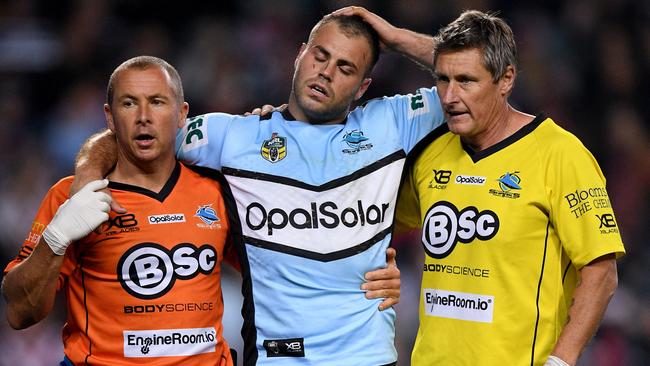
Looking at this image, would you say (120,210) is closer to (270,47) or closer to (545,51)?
(270,47)

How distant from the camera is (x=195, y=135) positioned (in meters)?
5.39

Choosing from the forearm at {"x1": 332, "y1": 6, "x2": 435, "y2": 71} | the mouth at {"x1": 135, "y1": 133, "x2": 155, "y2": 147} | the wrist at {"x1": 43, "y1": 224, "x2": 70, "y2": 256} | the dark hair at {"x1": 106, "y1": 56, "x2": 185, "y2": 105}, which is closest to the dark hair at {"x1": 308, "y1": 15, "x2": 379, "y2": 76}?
the forearm at {"x1": 332, "y1": 6, "x2": 435, "y2": 71}

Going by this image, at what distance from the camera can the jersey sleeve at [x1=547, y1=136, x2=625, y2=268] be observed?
15.9 feet

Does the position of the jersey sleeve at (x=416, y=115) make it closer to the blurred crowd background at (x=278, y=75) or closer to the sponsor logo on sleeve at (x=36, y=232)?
the sponsor logo on sleeve at (x=36, y=232)

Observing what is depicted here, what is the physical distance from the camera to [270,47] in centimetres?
1119

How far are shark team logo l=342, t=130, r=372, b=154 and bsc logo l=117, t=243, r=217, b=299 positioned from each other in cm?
96

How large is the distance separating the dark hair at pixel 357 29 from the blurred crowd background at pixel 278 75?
401cm

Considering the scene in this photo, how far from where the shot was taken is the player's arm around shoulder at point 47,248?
189 inches

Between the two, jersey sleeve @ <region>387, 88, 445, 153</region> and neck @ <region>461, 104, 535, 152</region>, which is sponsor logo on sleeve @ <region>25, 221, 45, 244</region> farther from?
neck @ <region>461, 104, 535, 152</region>

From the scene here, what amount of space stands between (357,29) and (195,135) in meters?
0.98

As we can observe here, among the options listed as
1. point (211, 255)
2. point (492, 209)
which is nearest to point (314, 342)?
point (211, 255)

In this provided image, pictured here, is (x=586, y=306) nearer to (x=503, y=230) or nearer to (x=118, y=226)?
(x=503, y=230)

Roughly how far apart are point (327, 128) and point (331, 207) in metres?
0.45

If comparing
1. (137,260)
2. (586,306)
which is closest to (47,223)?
(137,260)
